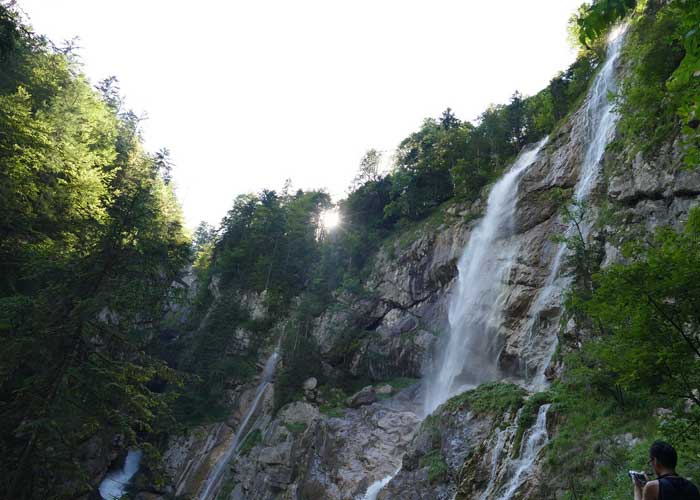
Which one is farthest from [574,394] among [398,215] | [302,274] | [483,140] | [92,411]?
[302,274]

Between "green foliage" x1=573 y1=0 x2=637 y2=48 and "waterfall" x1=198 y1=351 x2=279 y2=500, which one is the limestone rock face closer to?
"waterfall" x1=198 y1=351 x2=279 y2=500

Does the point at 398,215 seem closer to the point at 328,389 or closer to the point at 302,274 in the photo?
the point at 302,274

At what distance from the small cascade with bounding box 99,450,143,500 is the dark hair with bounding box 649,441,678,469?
26.0 metres

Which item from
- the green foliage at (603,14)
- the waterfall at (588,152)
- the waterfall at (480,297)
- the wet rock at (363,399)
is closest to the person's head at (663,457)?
the green foliage at (603,14)

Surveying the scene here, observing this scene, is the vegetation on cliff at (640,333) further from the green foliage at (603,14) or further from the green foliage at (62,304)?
the green foliage at (62,304)

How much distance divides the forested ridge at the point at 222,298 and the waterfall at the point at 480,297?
3954 millimetres

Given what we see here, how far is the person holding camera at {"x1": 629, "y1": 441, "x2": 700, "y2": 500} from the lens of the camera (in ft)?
10.5

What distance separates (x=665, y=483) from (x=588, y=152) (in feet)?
63.5

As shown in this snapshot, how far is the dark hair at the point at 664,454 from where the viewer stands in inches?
135

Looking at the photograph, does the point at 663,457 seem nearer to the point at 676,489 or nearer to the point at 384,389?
the point at 676,489

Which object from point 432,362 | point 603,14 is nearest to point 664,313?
point 603,14

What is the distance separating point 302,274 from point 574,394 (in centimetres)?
3169

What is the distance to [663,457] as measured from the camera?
11.4 ft

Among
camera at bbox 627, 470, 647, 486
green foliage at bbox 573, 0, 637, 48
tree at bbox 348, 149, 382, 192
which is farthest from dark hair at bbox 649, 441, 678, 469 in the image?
tree at bbox 348, 149, 382, 192
